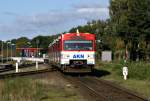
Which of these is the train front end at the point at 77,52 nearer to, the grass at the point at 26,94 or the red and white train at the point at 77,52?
the red and white train at the point at 77,52

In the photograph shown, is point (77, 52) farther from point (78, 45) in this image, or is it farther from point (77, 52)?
point (78, 45)

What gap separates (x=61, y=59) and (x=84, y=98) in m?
18.8

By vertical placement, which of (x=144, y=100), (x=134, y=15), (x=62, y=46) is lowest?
(x=144, y=100)

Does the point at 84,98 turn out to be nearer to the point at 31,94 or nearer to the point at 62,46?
the point at 31,94

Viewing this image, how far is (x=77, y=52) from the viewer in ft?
134

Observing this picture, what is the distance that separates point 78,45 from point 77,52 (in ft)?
2.29

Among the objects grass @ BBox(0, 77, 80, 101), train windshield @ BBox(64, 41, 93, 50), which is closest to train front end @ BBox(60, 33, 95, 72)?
train windshield @ BBox(64, 41, 93, 50)

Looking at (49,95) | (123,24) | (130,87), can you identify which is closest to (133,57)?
(123,24)

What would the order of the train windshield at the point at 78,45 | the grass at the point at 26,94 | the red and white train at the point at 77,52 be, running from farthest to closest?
the train windshield at the point at 78,45 → the red and white train at the point at 77,52 → the grass at the point at 26,94

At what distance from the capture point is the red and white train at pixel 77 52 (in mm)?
40438

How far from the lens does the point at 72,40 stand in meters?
41.5

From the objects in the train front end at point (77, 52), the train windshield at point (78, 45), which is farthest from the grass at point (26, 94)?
the train windshield at point (78, 45)

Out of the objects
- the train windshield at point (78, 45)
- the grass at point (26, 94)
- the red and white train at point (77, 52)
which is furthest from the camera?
the train windshield at point (78, 45)

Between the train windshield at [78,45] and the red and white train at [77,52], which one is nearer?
the red and white train at [77,52]
